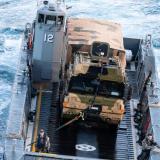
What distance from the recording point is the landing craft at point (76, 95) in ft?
52.2

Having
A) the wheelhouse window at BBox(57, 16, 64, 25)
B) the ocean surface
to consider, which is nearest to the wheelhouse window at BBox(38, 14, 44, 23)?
the wheelhouse window at BBox(57, 16, 64, 25)

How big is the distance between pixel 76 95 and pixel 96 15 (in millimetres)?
17716

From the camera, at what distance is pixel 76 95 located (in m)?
16.4

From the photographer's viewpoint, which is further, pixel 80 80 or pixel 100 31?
pixel 100 31

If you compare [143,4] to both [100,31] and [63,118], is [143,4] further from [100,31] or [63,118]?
[63,118]

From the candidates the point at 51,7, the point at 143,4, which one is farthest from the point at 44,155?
the point at 143,4


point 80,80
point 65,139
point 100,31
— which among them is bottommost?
point 65,139

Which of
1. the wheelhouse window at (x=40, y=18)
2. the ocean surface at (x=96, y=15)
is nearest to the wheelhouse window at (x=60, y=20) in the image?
the wheelhouse window at (x=40, y=18)

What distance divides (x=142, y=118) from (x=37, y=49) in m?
4.41

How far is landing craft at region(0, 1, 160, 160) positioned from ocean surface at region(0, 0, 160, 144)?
9.01m

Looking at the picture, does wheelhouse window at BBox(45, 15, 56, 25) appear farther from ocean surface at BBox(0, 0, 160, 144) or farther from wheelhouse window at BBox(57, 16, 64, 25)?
ocean surface at BBox(0, 0, 160, 144)

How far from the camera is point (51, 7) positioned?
58.4ft

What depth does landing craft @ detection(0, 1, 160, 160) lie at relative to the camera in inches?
626

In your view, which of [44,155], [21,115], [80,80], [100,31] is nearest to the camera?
[44,155]
